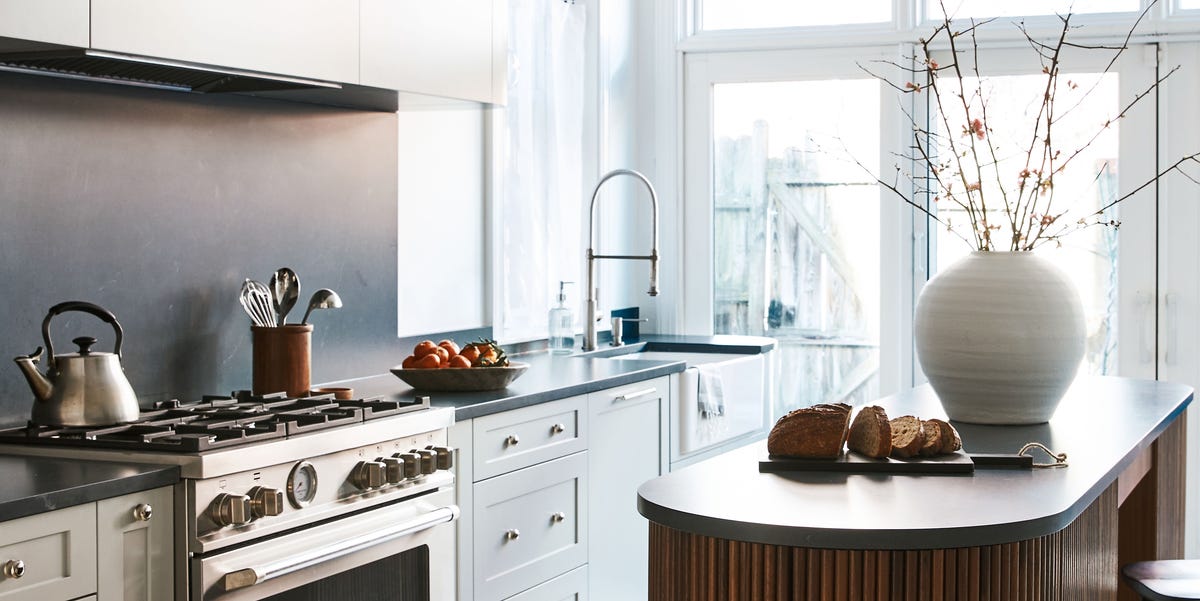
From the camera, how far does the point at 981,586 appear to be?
1680 mm

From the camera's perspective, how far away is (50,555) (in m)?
1.81

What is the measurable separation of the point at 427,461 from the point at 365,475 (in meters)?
0.20

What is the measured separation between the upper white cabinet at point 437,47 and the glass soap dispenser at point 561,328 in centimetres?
111

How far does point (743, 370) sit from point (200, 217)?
2.27m

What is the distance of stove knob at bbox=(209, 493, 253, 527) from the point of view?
2.07 meters

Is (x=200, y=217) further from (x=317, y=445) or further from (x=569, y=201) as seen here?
(x=569, y=201)

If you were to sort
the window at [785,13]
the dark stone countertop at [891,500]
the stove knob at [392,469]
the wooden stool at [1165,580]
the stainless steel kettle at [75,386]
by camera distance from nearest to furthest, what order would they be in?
the dark stone countertop at [891,500] → the stainless steel kettle at [75,386] → the wooden stool at [1165,580] → the stove knob at [392,469] → the window at [785,13]

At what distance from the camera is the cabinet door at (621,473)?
3.52 meters

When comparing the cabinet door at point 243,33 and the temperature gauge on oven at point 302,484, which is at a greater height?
the cabinet door at point 243,33

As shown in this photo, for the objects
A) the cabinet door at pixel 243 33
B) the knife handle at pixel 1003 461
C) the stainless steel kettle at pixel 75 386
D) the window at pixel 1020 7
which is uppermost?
the window at pixel 1020 7

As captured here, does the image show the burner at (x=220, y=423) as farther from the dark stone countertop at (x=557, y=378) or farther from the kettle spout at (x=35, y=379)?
the dark stone countertop at (x=557, y=378)

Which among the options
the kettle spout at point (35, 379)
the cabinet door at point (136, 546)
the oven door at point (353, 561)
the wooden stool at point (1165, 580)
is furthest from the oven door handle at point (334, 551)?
the wooden stool at point (1165, 580)

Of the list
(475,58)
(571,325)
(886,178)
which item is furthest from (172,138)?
(886,178)

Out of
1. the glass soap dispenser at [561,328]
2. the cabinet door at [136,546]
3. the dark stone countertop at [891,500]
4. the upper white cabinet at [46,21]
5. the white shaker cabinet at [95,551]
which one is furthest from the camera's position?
the glass soap dispenser at [561,328]
